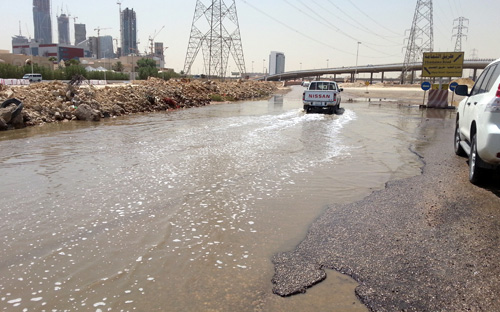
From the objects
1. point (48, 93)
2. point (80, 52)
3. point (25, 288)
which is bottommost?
point (25, 288)

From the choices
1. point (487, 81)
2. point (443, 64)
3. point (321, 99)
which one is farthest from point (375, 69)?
point (487, 81)

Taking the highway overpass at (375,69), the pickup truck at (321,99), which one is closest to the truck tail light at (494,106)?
the pickup truck at (321,99)

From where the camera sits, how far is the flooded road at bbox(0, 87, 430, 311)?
3.34m

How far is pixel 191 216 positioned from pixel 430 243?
3008 mm

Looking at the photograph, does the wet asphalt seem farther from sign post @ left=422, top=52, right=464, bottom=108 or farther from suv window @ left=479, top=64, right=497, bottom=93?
sign post @ left=422, top=52, right=464, bottom=108

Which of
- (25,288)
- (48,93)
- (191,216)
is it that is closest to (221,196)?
(191,216)

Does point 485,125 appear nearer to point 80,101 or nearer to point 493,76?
point 493,76

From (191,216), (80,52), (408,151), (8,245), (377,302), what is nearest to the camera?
(377,302)

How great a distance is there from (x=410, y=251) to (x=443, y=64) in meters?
31.7

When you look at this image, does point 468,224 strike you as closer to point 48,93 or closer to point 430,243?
point 430,243

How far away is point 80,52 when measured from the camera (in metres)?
189

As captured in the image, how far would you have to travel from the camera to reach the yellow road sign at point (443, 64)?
30.6 m

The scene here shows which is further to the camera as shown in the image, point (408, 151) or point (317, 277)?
point (408, 151)

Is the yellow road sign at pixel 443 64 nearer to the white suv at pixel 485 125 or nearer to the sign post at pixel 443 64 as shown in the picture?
the sign post at pixel 443 64
